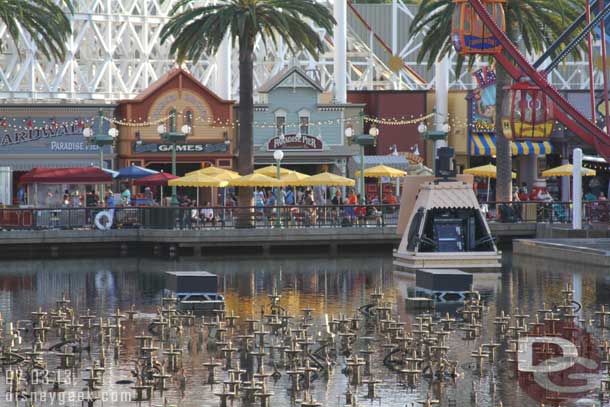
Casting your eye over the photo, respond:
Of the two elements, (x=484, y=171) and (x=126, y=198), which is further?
(x=484, y=171)

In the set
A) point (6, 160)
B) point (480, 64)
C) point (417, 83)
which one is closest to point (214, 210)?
point (6, 160)

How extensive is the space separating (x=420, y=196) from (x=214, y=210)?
50.8ft

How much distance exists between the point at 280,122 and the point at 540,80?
24704 mm

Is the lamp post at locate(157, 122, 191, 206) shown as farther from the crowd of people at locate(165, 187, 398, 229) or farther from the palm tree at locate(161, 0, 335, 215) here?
the palm tree at locate(161, 0, 335, 215)

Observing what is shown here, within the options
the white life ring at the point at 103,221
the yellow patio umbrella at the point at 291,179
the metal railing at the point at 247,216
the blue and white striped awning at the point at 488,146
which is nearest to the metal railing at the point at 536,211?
the metal railing at the point at 247,216

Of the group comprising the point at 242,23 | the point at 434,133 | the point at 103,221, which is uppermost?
the point at 242,23

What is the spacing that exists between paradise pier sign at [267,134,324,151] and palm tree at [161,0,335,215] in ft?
41.8

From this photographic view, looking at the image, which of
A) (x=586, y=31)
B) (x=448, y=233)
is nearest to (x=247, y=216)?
(x=448, y=233)

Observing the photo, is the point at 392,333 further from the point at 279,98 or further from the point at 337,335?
the point at 279,98

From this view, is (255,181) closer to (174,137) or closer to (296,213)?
(296,213)

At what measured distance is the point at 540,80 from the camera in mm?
65875

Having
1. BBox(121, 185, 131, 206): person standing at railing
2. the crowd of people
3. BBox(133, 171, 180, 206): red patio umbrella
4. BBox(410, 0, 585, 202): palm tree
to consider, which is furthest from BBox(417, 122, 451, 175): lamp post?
BBox(121, 185, 131, 206): person standing at railing

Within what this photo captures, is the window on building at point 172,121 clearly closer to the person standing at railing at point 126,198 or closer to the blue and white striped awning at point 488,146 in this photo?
the person standing at railing at point 126,198

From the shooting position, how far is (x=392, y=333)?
41000 millimetres
